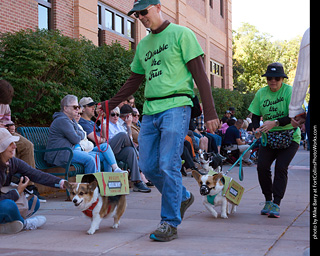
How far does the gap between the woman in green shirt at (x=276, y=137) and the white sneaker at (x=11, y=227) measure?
292cm

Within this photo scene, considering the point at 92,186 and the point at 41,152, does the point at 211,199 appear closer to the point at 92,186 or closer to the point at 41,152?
the point at 92,186

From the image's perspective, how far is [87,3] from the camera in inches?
632

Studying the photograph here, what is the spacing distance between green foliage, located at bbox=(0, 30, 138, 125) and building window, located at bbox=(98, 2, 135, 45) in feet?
19.2

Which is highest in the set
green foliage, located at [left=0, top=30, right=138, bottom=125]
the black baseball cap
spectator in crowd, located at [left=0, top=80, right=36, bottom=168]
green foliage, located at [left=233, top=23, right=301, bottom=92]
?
green foliage, located at [left=233, top=23, right=301, bottom=92]

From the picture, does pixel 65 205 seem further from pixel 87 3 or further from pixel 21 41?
pixel 87 3

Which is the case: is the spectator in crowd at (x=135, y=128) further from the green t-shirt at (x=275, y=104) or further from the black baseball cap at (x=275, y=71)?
the black baseball cap at (x=275, y=71)

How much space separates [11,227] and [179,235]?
1759 millimetres

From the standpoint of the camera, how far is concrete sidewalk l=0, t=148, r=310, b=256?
4.23 meters

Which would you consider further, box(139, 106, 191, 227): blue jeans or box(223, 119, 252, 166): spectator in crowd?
box(223, 119, 252, 166): spectator in crowd

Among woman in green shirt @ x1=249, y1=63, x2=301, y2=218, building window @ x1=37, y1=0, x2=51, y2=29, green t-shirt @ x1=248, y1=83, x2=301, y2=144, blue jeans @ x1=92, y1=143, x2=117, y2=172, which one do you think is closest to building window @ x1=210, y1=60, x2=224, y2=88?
building window @ x1=37, y1=0, x2=51, y2=29

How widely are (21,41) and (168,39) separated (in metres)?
7.15

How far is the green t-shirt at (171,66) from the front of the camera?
4723mm

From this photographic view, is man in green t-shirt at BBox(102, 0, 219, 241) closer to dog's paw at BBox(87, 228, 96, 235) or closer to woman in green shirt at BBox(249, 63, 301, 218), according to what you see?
dog's paw at BBox(87, 228, 96, 235)

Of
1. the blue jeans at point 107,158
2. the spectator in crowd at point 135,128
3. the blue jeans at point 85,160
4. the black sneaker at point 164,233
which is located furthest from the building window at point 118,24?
the black sneaker at point 164,233
